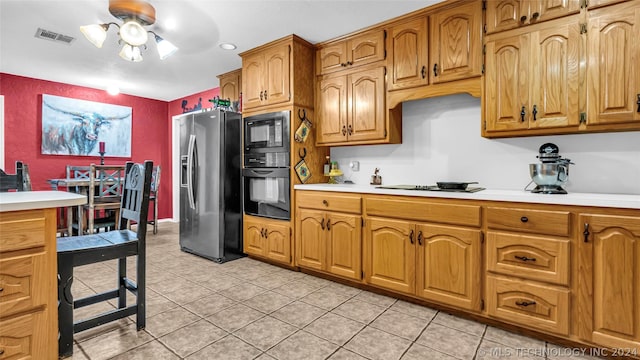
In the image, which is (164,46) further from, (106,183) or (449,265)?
(449,265)

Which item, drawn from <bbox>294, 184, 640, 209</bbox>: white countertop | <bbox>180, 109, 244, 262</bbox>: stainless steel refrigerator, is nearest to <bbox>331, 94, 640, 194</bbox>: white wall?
<bbox>294, 184, 640, 209</bbox>: white countertop

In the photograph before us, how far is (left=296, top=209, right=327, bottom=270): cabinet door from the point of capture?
297 cm

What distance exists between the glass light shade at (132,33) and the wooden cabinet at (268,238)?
202 cm

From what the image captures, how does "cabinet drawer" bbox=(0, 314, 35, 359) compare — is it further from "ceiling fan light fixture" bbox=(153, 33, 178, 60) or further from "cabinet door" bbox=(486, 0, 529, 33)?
"cabinet door" bbox=(486, 0, 529, 33)

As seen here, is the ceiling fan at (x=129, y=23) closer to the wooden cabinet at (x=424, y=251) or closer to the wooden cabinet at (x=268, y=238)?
the wooden cabinet at (x=268, y=238)

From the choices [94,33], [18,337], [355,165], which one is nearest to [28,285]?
[18,337]

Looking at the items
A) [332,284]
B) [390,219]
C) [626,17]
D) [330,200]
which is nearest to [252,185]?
[330,200]

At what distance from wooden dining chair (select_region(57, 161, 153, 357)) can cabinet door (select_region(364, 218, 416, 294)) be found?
168 cm

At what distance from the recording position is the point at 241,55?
3674 mm

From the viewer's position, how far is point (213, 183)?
3.55 metres

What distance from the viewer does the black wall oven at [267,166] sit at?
3266 millimetres

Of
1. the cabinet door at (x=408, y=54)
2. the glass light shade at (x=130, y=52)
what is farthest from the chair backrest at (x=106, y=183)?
the cabinet door at (x=408, y=54)

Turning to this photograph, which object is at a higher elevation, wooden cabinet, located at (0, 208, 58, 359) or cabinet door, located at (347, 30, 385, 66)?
cabinet door, located at (347, 30, 385, 66)

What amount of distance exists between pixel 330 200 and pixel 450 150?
1172 mm
